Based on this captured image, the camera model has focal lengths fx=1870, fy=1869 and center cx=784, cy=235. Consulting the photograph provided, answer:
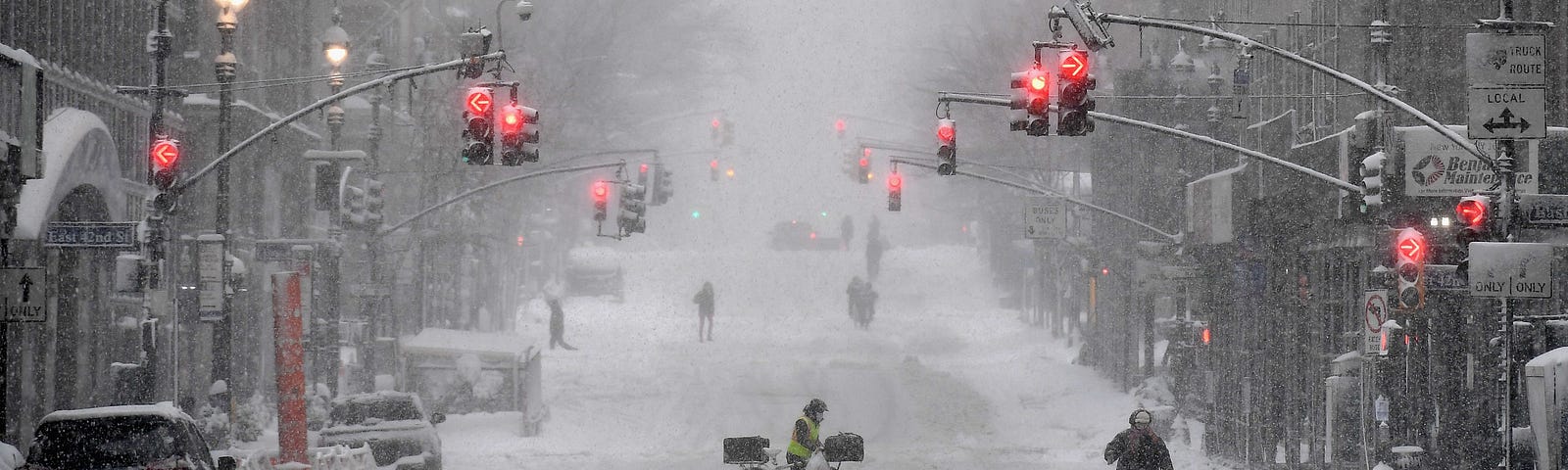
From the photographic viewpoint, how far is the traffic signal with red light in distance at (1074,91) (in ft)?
63.1

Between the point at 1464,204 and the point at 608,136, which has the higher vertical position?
the point at 608,136

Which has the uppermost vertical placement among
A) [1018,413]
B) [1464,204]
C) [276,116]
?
[276,116]

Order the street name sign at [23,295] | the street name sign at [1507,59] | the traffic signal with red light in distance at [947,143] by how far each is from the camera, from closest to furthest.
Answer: the street name sign at [1507,59] < the street name sign at [23,295] < the traffic signal with red light in distance at [947,143]

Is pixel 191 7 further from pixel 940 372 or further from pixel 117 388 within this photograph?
pixel 940 372

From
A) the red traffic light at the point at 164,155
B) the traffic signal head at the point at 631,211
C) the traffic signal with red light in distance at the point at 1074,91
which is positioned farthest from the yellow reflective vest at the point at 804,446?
the traffic signal head at the point at 631,211

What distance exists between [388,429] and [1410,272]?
38.6ft

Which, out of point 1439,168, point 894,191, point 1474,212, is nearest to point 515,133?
point 1439,168

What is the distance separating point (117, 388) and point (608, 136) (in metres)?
44.1

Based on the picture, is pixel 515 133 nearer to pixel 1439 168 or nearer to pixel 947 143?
pixel 947 143

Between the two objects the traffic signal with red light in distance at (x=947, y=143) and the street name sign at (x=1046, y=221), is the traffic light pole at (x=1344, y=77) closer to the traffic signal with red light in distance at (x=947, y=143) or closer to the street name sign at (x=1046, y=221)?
the traffic signal with red light in distance at (x=947, y=143)

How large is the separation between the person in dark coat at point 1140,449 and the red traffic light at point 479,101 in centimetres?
823

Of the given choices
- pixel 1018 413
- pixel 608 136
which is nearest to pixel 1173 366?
pixel 1018 413

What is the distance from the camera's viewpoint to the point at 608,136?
68.5 metres

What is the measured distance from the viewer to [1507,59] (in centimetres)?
1722
